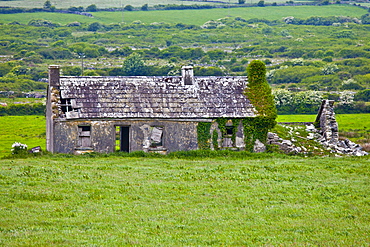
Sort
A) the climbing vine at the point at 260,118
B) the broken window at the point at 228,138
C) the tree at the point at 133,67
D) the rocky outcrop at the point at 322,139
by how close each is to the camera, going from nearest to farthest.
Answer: the climbing vine at the point at 260,118 → the broken window at the point at 228,138 → the rocky outcrop at the point at 322,139 → the tree at the point at 133,67

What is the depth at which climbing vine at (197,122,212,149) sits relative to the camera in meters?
32.2

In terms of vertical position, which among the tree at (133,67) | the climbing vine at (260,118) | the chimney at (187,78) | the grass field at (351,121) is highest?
the chimney at (187,78)

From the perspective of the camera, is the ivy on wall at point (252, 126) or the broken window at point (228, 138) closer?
the ivy on wall at point (252, 126)

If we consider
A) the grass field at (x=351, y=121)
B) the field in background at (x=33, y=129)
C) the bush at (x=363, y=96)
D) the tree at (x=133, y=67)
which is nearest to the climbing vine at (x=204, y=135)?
the field in background at (x=33, y=129)

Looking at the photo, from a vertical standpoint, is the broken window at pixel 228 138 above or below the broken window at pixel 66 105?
below

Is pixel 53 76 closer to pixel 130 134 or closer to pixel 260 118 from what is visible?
pixel 130 134

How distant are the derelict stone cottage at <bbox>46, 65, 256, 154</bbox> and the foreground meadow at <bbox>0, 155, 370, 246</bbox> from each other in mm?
4394

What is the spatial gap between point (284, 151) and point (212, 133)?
431cm

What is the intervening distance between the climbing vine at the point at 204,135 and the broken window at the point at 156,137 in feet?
6.90

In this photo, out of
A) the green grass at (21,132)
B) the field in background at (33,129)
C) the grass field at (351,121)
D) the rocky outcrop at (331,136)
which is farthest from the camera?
the grass field at (351,121)

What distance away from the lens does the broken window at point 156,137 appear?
106ft

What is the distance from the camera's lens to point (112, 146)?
105 ft

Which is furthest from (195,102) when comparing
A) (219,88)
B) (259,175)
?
(259,175)

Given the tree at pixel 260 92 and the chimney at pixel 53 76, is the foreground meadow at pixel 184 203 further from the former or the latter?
the chimney at pixel 53 76
